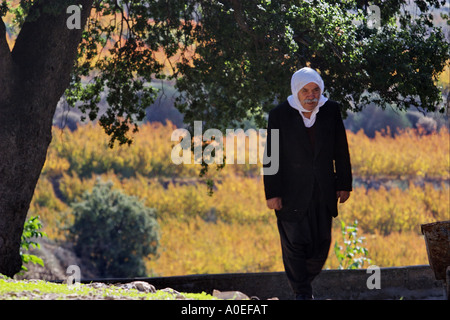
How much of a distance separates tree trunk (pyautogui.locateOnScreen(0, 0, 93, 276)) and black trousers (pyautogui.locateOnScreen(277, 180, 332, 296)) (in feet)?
13.2

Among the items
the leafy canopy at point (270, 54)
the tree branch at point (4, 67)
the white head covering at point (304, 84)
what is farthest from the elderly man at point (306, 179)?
the tree branch at point (4, 67)

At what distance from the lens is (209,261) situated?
2345 cm

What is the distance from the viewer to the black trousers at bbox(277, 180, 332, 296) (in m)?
6.72

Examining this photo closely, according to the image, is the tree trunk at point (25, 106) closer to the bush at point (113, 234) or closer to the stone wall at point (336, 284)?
the stone wall at point (336, 284)

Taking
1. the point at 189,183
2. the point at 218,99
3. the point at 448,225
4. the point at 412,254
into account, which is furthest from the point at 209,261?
the point at 448,225

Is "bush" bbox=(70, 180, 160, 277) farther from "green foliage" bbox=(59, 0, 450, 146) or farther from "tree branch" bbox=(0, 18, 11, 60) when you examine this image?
"tree branch" bbox=(0, 18, 11, 60)

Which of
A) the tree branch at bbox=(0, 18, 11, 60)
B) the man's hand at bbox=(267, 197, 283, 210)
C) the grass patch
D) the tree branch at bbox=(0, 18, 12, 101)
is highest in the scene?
the tree branch at bbox=(0, 18, 11, 60)

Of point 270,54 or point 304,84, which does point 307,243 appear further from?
point 270,54

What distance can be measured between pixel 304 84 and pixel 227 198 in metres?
20.0

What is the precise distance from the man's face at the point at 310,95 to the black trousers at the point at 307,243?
2.58 ft

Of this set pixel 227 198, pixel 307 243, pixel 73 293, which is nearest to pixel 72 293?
pixel 73 293

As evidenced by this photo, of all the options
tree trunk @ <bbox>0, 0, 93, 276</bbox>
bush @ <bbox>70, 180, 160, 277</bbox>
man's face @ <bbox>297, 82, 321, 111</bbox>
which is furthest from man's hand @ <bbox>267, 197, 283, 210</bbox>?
bush @ <bbox>70, 180, 160, 277</bbox>

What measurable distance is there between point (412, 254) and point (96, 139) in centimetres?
1381
